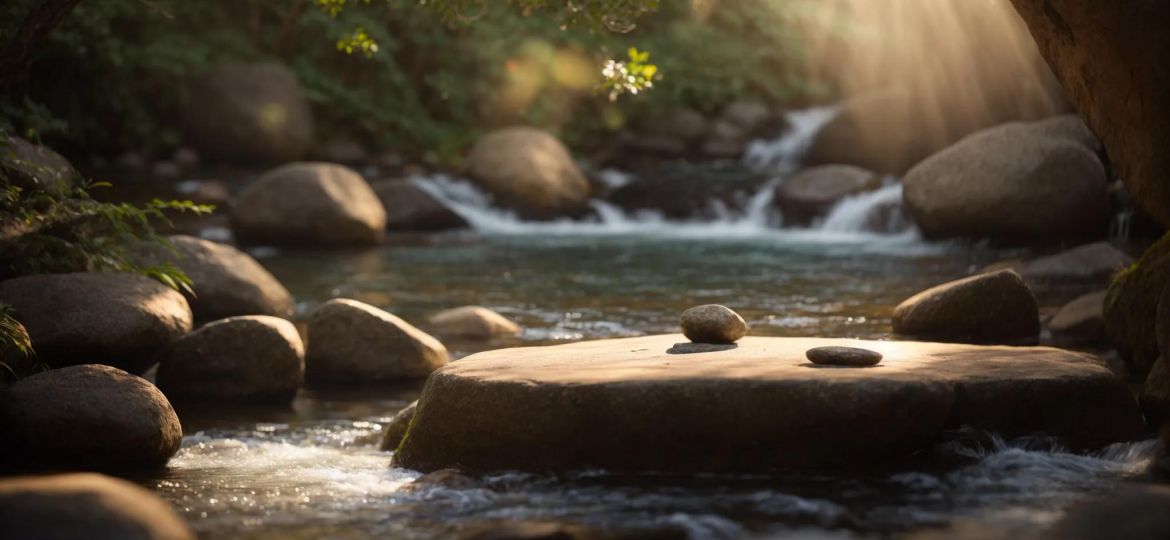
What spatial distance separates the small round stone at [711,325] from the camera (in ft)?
21.0

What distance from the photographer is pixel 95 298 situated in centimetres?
713

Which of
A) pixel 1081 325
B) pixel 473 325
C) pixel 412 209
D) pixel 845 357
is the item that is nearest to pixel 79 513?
pixel 845 357

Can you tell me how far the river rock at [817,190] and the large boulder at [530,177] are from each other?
3218 millimetres

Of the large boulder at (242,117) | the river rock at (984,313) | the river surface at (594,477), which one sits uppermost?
the large boulder at (242,117)

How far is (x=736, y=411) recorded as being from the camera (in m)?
5.10

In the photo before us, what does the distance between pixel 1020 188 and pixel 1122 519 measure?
32.5ft

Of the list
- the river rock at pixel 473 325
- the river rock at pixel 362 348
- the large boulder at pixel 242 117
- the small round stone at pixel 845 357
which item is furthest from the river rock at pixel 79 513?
the large boulder at pixel 242 117

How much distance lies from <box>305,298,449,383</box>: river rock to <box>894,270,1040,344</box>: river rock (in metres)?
3.43

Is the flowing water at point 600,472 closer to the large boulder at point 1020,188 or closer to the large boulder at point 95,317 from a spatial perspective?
the large boulder at point 1020,188

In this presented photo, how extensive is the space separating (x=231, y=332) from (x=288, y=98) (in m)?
14.8

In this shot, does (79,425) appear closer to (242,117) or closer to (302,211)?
(302,211)

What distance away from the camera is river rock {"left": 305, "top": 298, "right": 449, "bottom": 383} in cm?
814

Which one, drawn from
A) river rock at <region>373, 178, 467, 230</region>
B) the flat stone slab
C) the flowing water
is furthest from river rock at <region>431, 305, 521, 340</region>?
river rock at <region>373, 178, 467, 230</region>

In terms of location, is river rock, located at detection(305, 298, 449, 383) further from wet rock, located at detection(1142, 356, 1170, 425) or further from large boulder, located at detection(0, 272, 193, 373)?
wet rock, located at detection(1142, 356, 1170, 425)
